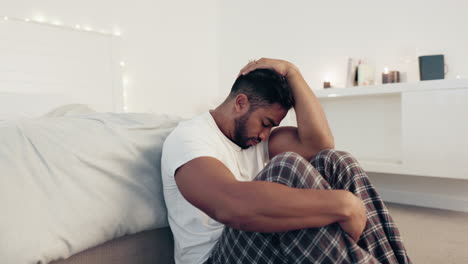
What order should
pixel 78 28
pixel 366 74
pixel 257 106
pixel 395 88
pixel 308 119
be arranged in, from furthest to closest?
pixel 78 28 < pixel 366 74 < pixel 395 88 < pixel 308 119 < pixel 257 106

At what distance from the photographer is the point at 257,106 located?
1.16m

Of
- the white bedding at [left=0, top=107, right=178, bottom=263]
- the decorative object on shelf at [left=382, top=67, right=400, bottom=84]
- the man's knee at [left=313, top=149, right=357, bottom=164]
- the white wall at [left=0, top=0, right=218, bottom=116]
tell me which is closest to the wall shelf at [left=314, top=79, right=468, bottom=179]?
the decorative object on shelf at [left=382, top=67, right=400, bottom=84]

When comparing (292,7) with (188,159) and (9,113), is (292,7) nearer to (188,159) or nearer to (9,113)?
(9,113)

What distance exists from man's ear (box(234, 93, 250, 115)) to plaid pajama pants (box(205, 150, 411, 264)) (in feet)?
0.94

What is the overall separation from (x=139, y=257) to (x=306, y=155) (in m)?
0.66

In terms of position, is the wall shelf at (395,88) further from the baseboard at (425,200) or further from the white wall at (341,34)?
the baseboard at (425,200)

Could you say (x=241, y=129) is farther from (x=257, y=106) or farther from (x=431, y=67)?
(x=431, y=67)

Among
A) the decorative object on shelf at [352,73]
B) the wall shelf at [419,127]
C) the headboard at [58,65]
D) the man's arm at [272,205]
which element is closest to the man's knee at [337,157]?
the man's arm at [272,205]

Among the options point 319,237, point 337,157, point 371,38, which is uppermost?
point 371,38

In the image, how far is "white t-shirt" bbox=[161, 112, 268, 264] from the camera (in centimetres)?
95

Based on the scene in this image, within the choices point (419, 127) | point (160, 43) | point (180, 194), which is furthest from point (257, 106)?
point (160, 43)

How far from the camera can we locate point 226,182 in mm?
840

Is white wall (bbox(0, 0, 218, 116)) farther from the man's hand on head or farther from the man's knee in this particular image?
the man's knee

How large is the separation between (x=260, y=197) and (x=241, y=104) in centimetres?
43
